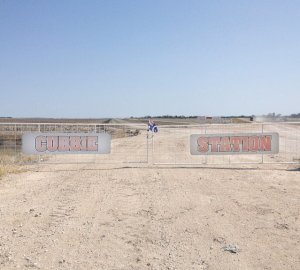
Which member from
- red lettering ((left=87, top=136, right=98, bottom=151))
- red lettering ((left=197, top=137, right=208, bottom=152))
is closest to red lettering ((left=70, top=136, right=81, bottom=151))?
red lettering ((left=87, top=136, right=98, bottom=151))

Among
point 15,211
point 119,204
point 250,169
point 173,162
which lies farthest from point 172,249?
point 173,162

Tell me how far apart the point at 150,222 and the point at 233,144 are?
32.1 ft

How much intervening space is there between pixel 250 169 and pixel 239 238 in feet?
30.3

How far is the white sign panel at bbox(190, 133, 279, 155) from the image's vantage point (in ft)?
56.2

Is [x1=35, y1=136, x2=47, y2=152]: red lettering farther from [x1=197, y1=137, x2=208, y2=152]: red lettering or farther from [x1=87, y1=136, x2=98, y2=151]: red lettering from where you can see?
[x1=197, y1=137, x2=208, y2=152]: red lettering

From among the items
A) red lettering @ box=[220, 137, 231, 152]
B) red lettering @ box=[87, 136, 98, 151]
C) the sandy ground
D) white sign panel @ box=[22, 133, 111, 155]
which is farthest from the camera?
red lettering @ box=[87, 136, 98, 151]

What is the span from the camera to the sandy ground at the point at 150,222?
19.9 ft

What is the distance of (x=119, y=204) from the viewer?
31.8 feet

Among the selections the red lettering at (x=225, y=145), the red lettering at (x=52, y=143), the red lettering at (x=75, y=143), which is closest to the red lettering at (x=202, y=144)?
the red lettering at (x=225, y=145)

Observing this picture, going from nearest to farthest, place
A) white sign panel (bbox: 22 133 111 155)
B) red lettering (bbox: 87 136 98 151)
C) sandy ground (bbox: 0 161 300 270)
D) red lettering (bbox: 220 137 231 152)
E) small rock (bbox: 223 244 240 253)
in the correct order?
sandy ground (bbox: 0 161 300 270) → small rock (bbox: 223 244 240 253) → white sign panel (bbox: 22 133 111 155) → red lettering (bbox: 220 137 231 152) → red lettering (bbox: 87 136 98 151)

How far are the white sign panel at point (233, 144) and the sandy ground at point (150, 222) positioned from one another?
3.34m

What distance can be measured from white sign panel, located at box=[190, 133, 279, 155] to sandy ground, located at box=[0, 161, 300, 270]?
3344 mm

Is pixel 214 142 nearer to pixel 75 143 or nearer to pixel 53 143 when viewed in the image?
pixel 75 143

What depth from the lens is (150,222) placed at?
26.5 ft
